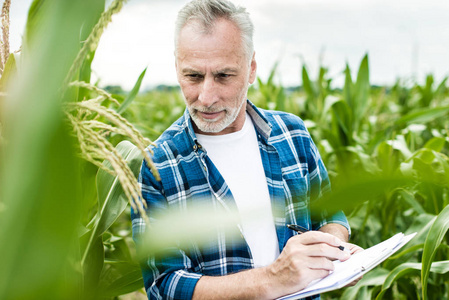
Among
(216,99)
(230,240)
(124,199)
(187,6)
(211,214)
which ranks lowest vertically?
(230,240)

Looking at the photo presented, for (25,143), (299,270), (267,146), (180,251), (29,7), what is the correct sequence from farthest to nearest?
1. (267,146)
2. (180,251)
3. (299,270)
4. (29,7)
5. (25,143)

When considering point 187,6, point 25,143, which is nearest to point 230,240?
point 187,6

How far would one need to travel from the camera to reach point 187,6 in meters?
1.19

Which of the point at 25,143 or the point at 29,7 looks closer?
the point at 25,143

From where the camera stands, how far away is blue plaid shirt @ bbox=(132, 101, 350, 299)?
108 centimetres

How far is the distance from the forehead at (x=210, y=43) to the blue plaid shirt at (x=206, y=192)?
20cm

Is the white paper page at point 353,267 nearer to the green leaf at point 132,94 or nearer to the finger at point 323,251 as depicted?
the finger at point 323,251

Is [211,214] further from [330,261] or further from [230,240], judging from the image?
[230,240]

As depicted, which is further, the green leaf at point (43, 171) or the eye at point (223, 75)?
the eye at point (223, 75)

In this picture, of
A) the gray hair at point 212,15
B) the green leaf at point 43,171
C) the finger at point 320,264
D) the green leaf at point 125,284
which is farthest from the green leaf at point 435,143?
the green leaf at point 43,171

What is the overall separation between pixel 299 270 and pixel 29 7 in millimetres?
727

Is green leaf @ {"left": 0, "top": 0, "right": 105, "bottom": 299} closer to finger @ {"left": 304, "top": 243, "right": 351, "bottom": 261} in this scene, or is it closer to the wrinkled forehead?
finger @ {"left": 304, "top": 243, "right": 351, "bottom": 261}

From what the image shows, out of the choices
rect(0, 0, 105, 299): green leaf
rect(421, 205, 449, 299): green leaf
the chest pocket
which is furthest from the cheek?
rect(0, 0, 105, 299): green leaf

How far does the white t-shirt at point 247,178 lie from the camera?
3.94ft
